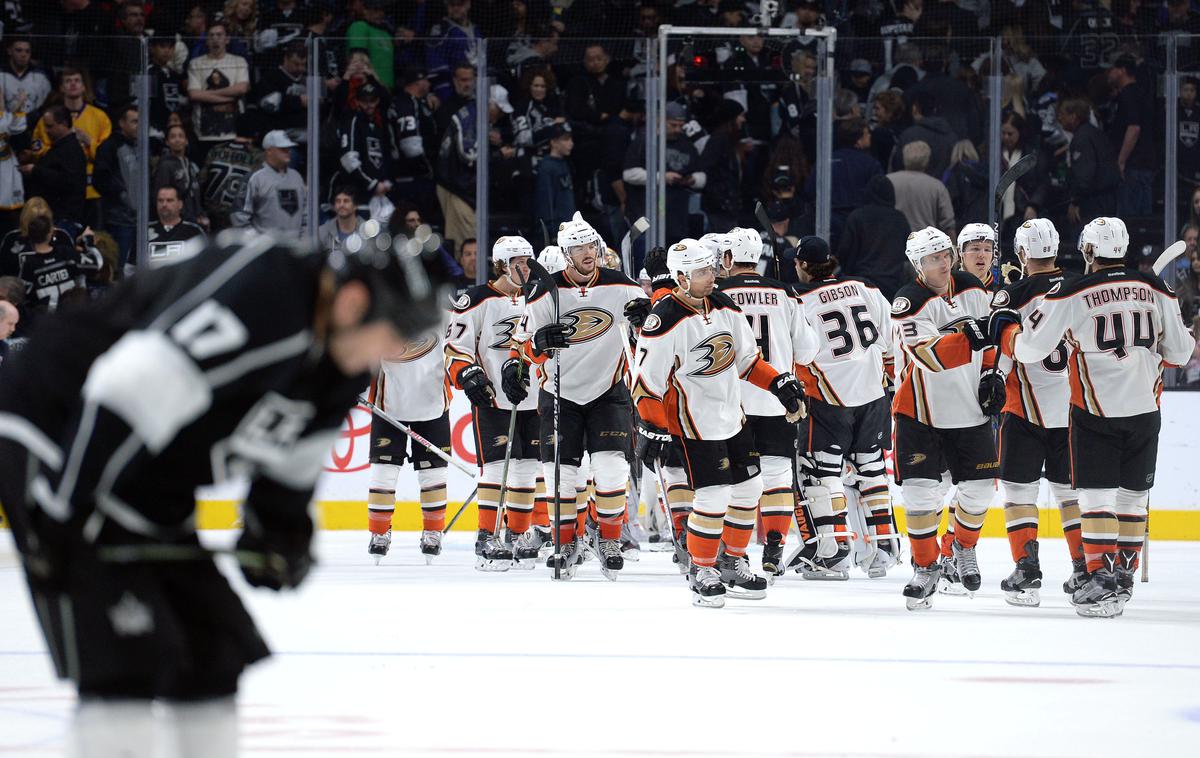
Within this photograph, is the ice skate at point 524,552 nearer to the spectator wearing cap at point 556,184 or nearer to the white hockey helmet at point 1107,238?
the spectator wearing cap at point 556,184

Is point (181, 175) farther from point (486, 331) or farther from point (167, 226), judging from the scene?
point (486, 331)

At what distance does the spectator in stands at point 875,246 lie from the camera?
9.32 m

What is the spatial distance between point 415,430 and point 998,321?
3.16 m

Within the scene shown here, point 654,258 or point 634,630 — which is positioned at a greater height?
point 654,258

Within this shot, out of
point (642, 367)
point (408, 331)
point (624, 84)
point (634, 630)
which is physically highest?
point (624, 84)

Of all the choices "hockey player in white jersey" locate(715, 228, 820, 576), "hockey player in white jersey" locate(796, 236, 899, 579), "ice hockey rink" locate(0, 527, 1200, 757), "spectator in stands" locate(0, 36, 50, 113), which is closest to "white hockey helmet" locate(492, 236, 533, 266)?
"hockey player in white jersey" locate(715, 228, 820, 576)

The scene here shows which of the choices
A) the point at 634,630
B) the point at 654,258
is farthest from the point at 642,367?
the point at 654,258

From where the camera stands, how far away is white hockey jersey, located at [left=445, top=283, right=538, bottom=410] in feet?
25.3

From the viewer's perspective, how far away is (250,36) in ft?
35.0

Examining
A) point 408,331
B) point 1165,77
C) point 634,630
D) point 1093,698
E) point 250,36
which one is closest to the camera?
point 408,331

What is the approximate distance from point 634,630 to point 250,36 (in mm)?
6659

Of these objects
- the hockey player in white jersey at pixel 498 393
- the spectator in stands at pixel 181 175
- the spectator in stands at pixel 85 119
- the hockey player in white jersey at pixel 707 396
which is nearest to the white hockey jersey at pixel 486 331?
the hockey player in white jersey at pixel 498 393

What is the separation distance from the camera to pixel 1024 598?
6098mm

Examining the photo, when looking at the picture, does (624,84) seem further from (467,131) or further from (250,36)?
(250,36)
